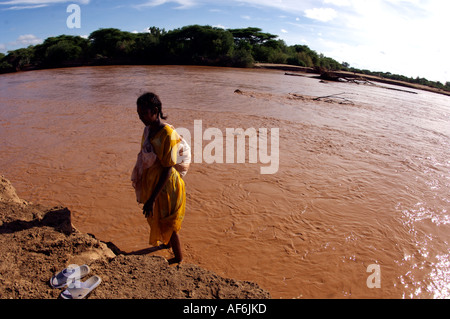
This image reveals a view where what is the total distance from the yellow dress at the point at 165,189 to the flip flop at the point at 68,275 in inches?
24.0

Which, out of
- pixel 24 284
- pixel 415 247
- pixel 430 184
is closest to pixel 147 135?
pixel 24 284

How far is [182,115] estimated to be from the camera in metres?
8.31

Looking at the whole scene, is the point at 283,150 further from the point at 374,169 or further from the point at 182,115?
the point at 182,115

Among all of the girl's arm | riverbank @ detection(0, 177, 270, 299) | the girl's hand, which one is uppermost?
the girl's arm

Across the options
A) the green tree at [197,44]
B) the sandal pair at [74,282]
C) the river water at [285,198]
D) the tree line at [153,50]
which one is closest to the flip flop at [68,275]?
the sandal pair at [74,282]

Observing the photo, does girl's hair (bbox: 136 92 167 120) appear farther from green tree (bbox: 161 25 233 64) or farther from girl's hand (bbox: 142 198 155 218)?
green tree (bbox: 161 25 233 64)

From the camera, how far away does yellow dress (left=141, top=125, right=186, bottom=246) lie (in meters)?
2.15

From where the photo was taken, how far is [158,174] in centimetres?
226

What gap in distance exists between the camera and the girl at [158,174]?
84.0 inches

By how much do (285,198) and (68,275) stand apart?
2946 millimetres

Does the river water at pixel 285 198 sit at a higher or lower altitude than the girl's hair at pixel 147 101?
lower

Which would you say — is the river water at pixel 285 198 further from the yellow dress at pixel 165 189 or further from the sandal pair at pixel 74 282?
the sandal pair at pixel 74 282

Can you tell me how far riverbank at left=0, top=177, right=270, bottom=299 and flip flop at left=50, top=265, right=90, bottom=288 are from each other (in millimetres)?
41

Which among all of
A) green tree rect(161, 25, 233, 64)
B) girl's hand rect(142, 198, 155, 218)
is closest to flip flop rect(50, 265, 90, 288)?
girl's hand rect(142, 198, 155, 218)
